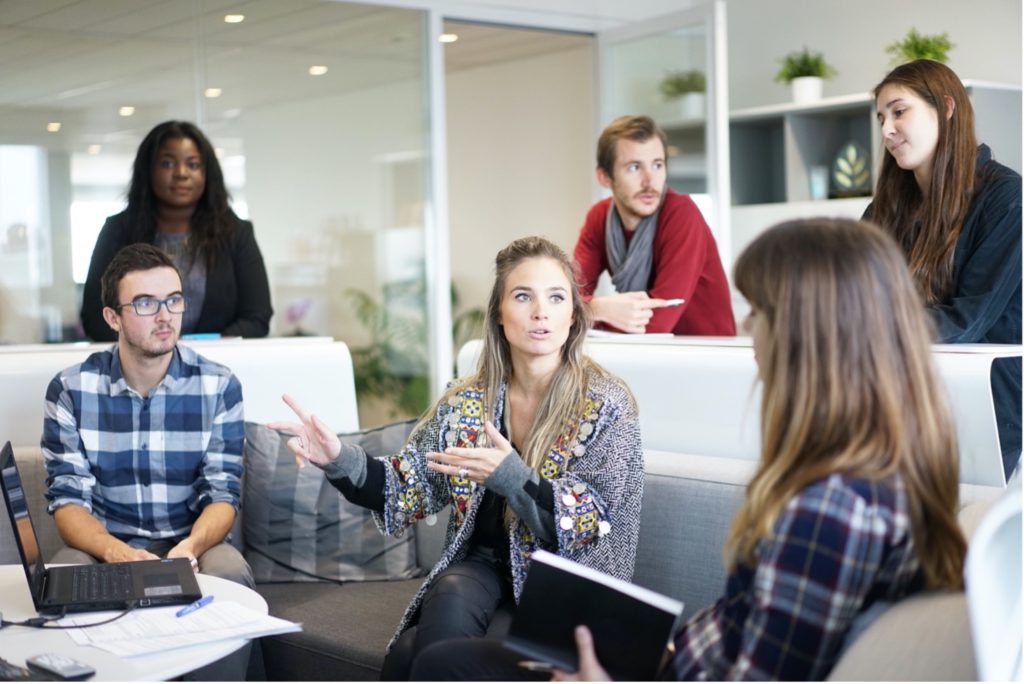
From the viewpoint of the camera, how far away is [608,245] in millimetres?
3469

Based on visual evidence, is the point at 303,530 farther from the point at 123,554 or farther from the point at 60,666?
the point at 60,666

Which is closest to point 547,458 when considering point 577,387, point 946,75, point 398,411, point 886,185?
point 577,387

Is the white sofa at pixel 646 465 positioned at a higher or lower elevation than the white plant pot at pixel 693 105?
lower

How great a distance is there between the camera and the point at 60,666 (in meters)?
1.73

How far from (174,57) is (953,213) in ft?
11.7

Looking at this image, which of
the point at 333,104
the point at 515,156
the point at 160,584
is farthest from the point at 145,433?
the point at 515,156

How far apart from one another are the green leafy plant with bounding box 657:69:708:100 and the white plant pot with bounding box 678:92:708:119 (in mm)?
24

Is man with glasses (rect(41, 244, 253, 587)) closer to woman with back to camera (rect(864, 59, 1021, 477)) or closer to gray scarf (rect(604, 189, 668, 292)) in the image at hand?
gray scarf (rect(604, 189, 668, 292))

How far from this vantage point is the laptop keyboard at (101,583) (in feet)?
6.97

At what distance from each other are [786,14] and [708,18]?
0.94 m

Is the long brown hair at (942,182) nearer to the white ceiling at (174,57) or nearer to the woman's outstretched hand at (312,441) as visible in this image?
the woman's outstretched hand at (312,441)

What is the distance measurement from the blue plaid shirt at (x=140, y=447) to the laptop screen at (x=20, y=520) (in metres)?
0.65

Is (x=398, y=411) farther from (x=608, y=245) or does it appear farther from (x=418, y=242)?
(x=608, y=245)

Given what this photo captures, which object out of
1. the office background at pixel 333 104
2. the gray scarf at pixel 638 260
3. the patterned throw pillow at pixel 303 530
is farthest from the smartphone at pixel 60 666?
the office background at pixel 333 104
